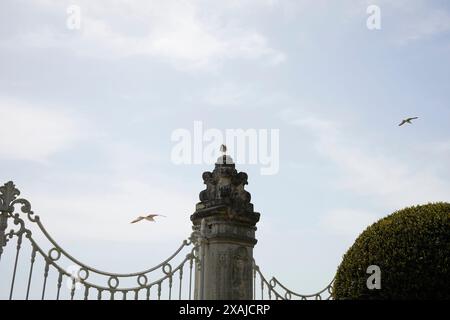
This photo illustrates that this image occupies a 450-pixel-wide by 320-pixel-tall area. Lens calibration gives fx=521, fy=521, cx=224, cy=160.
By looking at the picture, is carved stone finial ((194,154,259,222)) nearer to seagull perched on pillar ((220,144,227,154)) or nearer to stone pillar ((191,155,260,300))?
stone pillar ((191,155,260,300))

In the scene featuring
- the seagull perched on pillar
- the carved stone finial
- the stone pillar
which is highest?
the seagull perched on pillar

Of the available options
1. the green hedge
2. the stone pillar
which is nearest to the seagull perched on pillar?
the stone pillar

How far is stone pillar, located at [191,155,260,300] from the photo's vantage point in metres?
8.16

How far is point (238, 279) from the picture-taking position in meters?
8.22

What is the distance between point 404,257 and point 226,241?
11.6ft

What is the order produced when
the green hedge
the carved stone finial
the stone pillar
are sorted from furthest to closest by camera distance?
the green hedge → the carved stone finial → the stone pillar

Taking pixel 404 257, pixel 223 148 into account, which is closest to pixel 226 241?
pixel 223 148

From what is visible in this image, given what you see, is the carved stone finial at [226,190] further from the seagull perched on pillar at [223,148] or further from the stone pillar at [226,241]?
the seagull perched on pillar at [223,148]

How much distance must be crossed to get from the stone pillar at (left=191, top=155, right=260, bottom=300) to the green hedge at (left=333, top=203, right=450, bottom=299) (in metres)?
2.74

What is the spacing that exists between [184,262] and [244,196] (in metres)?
1.46

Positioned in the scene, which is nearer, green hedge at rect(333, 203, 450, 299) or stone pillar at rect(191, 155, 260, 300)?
stone pillar at rect(191, 155, 260, 300)

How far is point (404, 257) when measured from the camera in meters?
9.55

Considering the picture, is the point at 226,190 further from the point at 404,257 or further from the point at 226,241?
the point at 404,257
